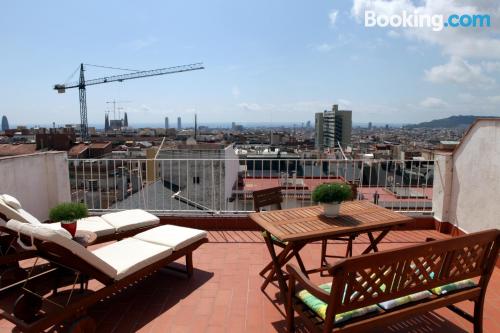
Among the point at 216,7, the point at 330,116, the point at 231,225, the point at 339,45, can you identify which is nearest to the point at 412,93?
the point at 330,116

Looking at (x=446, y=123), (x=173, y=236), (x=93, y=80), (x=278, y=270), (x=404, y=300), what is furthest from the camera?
(x=446, y=123)

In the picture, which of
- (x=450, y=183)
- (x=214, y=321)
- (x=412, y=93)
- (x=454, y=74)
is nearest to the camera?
(x=214, y=321)

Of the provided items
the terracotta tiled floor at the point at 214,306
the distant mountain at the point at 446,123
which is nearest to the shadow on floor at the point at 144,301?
the terracotta tiled floor at the point at 214,306

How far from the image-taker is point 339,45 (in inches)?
550

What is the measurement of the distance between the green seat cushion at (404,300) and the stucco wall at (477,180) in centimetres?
215

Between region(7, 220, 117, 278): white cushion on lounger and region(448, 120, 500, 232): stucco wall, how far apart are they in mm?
3965

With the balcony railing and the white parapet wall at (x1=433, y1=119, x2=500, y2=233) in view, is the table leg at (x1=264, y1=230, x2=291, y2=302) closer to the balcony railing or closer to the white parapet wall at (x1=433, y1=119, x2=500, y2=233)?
the balcony railing

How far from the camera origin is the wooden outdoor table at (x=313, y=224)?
253cm

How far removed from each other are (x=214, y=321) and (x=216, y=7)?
809 centimetres

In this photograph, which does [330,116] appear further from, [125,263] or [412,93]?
[125,263]

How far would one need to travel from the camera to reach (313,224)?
2.72m

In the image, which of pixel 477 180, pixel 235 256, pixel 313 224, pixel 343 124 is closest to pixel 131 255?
pixel 235 256

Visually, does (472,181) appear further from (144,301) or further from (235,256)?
(144,301)

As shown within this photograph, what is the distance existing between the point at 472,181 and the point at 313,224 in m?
2.69
